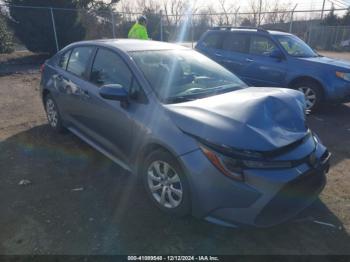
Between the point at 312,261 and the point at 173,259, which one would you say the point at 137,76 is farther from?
the point at 312,261

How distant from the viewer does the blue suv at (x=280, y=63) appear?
6.19 m

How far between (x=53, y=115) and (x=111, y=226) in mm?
2940

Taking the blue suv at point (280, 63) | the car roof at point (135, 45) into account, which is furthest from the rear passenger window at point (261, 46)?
the car roof at point (135, 45)

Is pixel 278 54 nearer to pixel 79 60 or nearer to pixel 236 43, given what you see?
pixel 236 43

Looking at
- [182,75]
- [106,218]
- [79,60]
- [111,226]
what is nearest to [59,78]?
[79,60]

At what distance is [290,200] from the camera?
8.38ft

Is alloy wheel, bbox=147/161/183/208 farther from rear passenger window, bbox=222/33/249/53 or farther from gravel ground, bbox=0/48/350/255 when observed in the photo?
rear passenger window, bbox=222/33/249/53

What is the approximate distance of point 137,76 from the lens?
10.8 feet

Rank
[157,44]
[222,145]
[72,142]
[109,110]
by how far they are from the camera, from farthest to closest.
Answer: [72,142] → [157,44] → [109,110] → [222,145]

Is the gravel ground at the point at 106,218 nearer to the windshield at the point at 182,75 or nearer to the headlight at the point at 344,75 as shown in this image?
the windshield at the point at 182,75

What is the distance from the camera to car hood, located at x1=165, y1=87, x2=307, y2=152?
2.55 m

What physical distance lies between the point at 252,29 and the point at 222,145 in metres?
5.75

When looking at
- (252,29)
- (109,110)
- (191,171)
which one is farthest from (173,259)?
(252,29)

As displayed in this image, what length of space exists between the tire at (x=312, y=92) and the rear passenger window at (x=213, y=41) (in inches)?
93.1
